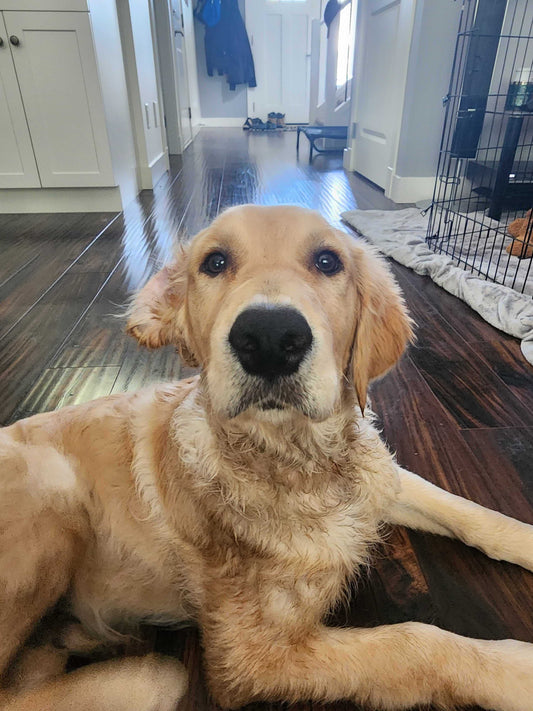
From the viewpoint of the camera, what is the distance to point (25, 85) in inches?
164

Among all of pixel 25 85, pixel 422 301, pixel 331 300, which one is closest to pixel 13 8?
pixel 25 85

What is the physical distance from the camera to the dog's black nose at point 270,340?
871mm

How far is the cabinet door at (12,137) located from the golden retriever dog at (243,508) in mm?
3902

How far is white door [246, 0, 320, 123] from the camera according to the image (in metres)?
12.6

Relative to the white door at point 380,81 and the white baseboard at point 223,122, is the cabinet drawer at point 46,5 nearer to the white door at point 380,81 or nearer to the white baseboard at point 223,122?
the white door at point 380,81

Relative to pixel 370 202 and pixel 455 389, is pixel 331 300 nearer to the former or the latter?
pixel 455 389

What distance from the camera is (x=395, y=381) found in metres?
2.09

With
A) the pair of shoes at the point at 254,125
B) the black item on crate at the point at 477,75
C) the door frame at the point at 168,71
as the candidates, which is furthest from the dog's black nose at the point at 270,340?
the pair of shoes at the point at 254,125

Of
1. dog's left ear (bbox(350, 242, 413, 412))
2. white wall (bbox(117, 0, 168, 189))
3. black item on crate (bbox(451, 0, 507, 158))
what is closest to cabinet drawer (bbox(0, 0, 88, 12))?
white wall (bbox(117, 0, 168, 189))

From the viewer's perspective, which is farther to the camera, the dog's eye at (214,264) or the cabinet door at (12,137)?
the cabinet door at (12,137)

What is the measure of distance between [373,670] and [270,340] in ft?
2.24

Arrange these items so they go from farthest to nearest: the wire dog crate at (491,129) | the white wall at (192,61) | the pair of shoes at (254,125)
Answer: the pair of shoes at (254,125), the white wall at (192,61), the wire dog crate at (491,129)

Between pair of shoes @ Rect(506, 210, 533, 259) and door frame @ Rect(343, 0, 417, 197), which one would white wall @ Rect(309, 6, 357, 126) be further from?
pair of shoes @ Rect(506, 210, 533, 259)

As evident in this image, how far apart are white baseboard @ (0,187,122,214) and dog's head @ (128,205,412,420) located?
3773 millimetres
